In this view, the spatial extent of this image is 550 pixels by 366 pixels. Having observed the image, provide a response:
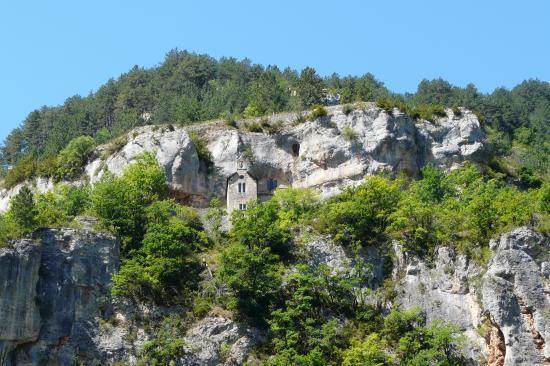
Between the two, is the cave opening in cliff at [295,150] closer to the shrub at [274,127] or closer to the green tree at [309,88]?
the shrub at [274,127]

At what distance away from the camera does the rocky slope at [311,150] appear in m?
62.1

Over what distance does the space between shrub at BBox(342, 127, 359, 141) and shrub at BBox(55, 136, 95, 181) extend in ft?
60.2

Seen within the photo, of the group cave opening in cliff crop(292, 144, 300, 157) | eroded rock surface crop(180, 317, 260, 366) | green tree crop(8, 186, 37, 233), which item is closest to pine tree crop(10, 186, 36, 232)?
green tree crop(8, 186, 37, 233)

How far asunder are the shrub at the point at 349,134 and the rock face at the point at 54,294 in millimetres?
21702

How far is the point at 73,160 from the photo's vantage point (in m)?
66.9

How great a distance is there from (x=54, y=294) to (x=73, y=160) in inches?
941

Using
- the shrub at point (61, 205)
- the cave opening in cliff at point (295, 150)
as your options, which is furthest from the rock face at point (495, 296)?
Answer: the cave opening in cliff at point (295, 150)

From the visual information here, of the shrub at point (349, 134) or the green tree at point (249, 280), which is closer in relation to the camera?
the green tree at point (249, 280)

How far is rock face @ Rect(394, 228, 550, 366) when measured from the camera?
4288 centimetres


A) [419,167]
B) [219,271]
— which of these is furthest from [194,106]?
[219,271]

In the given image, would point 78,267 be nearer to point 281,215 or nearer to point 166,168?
point 281,215

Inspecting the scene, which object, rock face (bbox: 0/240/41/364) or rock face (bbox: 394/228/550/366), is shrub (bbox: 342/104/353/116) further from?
rock face (bbox: 0/240/41/364)

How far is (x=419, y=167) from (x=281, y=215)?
48.6 feet

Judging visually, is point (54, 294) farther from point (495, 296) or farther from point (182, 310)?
point (495, 296)
